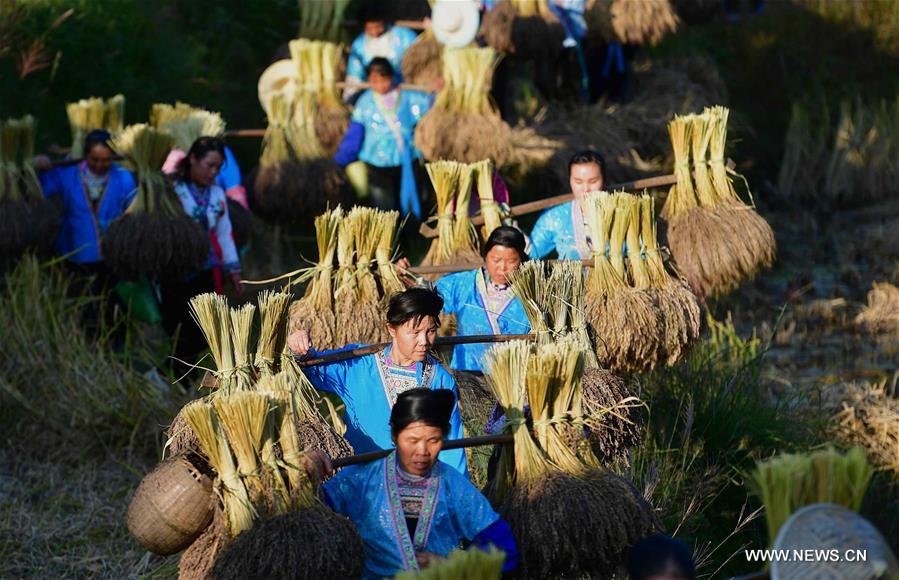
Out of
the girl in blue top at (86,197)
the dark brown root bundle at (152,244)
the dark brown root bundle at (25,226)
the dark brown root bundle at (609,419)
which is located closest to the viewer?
the dark brown root bundle at (609,419)

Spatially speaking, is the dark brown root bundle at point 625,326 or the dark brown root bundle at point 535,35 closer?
the dark brown root bundle at point 625,326

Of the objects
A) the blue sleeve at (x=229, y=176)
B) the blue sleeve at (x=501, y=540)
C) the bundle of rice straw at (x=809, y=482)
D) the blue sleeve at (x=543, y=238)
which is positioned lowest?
the blue sleeve at (x=501, y=540)

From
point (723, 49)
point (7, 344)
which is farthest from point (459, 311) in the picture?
point (723, 49)

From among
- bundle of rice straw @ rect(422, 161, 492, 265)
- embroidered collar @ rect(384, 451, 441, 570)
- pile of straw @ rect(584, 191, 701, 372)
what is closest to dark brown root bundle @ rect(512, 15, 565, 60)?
bundle of rice straw @ rect(422, 161, 492, 265)

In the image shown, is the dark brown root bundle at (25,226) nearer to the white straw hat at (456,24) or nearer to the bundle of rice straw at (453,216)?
the bundle of rice straw at (453,216)

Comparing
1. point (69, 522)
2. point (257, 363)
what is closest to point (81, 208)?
point (69, 522)

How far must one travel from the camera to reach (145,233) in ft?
23.5

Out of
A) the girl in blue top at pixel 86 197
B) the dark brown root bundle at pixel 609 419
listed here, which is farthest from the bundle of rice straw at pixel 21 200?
the dark brown root bundle at pixel 609 419

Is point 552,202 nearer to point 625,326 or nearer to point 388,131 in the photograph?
point 625,326

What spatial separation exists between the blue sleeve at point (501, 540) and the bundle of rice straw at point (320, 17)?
6.87 meters

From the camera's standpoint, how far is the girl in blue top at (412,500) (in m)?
4.15

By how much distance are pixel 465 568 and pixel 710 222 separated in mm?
3600

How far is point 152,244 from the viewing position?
7.14 metres

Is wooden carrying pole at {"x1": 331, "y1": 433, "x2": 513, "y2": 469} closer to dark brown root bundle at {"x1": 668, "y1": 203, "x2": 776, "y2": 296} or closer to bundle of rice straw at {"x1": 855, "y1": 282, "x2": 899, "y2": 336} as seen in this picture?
dark brown root bundle at {"x1": 668, "y1": 203, "x2": 776, "y2": 296}
